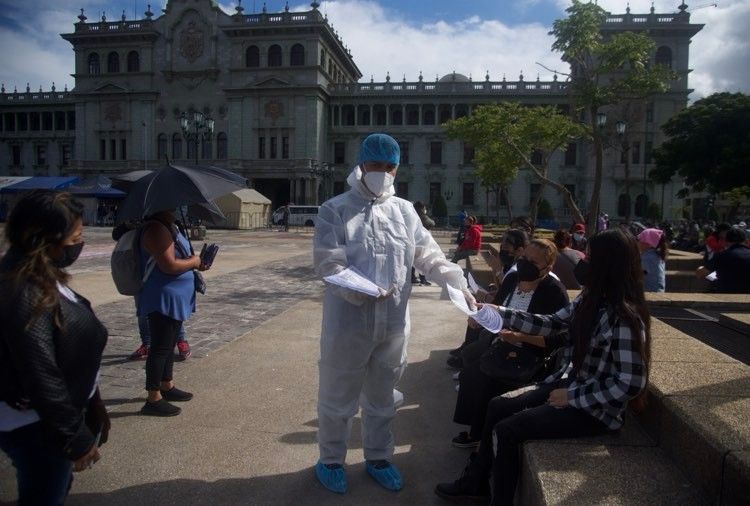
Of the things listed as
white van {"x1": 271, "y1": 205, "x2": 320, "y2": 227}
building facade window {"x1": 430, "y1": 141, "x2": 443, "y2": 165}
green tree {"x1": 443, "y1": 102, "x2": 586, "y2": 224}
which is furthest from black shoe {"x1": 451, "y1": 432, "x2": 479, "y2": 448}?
building facade window {"x1": 430, "y1": 141, "x2": 443, "y2": 165}

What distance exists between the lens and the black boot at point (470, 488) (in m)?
3.13

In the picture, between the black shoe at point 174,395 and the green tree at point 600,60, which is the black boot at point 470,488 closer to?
the black shoe at point 174,395

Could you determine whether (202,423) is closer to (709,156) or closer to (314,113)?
(709,156)

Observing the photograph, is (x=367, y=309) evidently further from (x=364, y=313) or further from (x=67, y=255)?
(x=67, y=255)

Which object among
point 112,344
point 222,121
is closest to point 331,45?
point 222,121

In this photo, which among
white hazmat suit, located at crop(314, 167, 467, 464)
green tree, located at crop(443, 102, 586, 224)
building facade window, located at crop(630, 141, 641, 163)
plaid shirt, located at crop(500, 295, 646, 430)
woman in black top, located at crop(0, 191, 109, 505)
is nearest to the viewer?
woman in black top, located at crop(0, 191, 109, 505)

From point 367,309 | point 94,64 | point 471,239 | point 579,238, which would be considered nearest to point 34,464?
point 367,309

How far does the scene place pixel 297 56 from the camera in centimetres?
5519

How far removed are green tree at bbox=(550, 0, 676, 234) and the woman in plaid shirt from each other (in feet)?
31.1

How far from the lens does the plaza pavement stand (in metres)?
3.30

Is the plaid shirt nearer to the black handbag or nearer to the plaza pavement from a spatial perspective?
the black handbag

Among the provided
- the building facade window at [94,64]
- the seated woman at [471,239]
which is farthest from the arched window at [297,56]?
the seated woman at [471,239]

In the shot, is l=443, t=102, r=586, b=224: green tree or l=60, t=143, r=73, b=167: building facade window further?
l=60, t=143, r=73, b=167: building facade window

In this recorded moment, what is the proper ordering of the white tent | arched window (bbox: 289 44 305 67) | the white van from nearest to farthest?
the white tent → the white van → arched window (bbox: 289 44 305 67)
